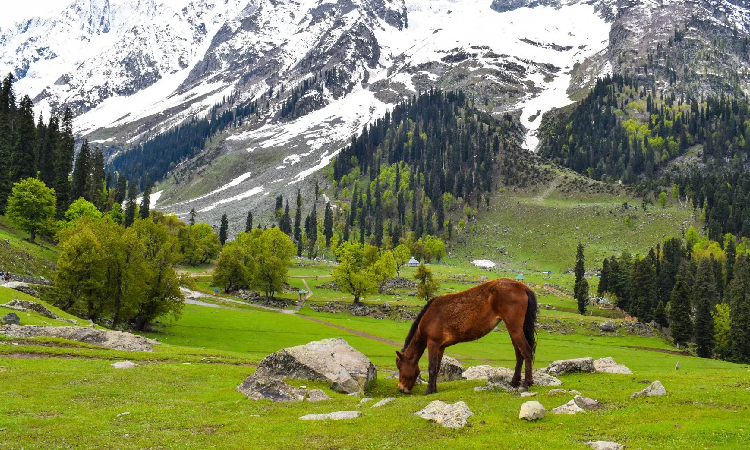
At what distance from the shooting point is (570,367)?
23688mm

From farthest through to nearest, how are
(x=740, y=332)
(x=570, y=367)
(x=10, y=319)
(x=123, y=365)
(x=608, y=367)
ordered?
(x=740, y=332)
(x=10, y=319)
(x=123, y=365)
(x=608, y=367)
(x=570, y=367)

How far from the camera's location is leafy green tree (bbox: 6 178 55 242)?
77863mm

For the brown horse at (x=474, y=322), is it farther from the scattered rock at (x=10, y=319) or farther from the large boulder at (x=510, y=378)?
the scattered rock at (x=10, y=319)

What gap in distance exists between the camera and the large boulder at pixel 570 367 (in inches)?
921

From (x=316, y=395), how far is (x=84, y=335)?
23913 mm

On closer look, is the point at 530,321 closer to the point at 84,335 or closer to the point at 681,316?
the point at 84,335

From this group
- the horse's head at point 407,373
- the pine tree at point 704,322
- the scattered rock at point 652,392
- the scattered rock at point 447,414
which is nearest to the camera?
the scattered rock at point 447,414

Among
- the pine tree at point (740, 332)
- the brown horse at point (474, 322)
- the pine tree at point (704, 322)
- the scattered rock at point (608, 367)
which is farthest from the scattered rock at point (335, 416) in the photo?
the pine tree at point (704, 322)

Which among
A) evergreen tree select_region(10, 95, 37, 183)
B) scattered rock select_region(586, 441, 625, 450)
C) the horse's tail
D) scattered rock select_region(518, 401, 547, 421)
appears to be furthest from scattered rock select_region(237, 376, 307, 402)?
evergreen tree select_region(10, 95, 37, 183)

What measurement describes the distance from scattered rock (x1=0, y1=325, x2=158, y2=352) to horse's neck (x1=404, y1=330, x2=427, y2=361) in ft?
76.5

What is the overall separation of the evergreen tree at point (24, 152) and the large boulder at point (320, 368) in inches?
4003

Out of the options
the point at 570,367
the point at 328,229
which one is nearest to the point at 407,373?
the point at 570,367

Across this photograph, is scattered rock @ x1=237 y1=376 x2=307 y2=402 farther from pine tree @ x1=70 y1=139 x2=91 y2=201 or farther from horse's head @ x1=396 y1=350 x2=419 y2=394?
pine tree @ x1=70 y1=139 x2=91 y2=201

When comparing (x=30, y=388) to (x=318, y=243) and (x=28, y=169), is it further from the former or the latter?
(x=318, y=243)
